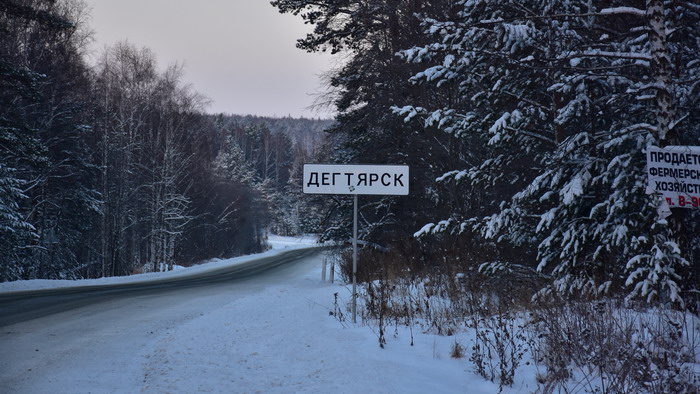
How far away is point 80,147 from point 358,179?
21.1 metres

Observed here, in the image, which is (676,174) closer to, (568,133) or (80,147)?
(568,133)

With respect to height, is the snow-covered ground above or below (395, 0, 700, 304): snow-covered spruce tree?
below

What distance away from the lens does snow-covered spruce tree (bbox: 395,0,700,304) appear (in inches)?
245

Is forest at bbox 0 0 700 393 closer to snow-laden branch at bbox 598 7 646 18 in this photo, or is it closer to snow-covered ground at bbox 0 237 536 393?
snow-laden branch at bbox 598 7 646 18

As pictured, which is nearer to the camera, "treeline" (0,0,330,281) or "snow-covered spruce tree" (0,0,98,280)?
"treeline" (0,0,330,281)

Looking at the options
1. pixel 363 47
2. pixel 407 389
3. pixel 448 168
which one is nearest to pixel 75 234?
pixel 363 47

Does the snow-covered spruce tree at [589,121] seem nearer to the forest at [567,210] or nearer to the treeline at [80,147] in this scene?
the forest at [567,210]

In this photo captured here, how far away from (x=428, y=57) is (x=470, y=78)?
1.14 metres

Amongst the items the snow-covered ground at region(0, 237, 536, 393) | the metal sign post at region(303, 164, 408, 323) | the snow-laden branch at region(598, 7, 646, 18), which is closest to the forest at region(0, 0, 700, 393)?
the snow-laden branch at region(598, 7, 646, 18)

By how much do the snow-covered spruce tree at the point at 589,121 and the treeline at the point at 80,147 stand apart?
12.8m

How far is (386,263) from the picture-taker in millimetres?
13305

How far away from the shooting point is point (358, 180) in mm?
7727

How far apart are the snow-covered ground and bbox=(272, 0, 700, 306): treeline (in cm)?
213

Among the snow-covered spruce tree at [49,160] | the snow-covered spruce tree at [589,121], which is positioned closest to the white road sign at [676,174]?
the snow-covered spruce tree at [589,121]
